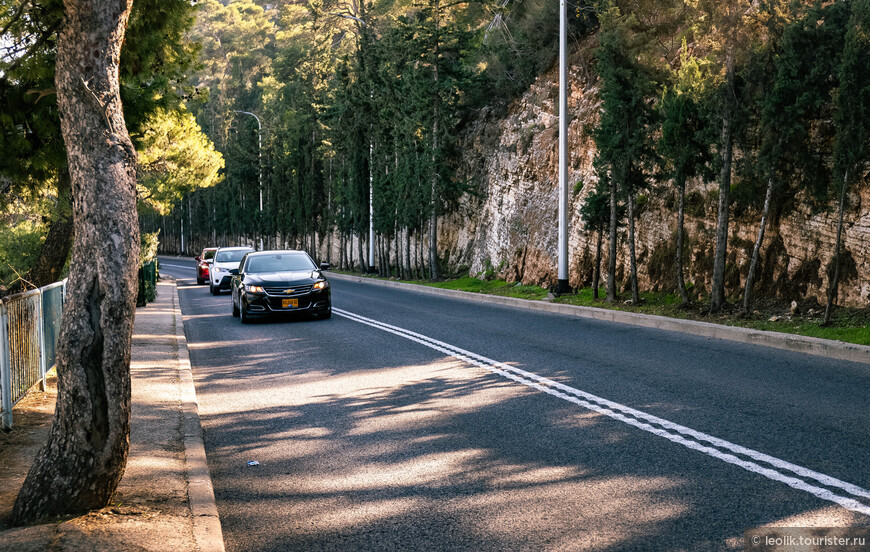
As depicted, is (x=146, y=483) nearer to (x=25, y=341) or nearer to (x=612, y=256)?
(x=25, y=341)

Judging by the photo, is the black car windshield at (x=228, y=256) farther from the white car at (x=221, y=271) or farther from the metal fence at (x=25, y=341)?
the metal fence at (x=25, y=341)

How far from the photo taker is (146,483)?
18.6 ft

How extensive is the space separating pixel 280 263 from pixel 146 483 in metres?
13.8

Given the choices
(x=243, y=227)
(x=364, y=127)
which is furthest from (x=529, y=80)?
(x=243, y=227)

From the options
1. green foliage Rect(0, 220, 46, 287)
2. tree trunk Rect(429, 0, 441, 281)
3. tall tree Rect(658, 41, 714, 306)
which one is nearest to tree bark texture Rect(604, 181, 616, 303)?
tall tree Rect(658, 41, 714, 306)

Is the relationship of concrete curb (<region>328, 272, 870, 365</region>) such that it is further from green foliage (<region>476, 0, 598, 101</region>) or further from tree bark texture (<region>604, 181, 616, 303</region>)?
green foliage (<region>476, 0, 598, 101</region>)

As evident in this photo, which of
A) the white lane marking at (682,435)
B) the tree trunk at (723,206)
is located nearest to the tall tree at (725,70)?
the tree trunk at (723,206)

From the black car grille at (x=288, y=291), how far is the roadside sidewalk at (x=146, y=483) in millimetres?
6905

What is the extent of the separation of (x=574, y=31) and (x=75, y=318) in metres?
31.2

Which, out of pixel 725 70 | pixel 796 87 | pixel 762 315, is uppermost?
pixel 725 70

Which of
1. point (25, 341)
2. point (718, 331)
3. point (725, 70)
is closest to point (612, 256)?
point (725, 70)

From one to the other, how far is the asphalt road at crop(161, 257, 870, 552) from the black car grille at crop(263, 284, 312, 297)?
4793 mm

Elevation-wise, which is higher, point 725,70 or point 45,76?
point 725,70

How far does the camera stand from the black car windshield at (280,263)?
61.9ft
